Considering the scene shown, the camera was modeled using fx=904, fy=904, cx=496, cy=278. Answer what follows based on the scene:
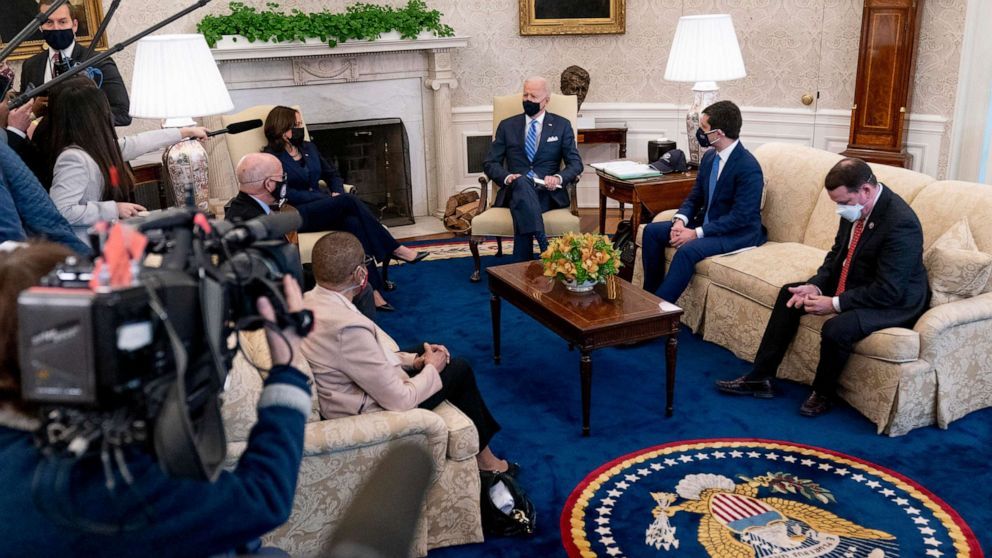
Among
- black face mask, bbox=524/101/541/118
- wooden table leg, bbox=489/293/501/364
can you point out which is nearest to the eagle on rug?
wooden table leg, bbox=489/293/501/364

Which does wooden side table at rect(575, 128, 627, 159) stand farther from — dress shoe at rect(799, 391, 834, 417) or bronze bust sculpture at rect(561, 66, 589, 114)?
dress shoe at rect(799, 391, 834, 417)

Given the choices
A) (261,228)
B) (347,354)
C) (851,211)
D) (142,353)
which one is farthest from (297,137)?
(142,353)

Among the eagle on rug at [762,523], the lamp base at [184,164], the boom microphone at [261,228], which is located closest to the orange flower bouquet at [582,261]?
the eagle on rug at [762,523]

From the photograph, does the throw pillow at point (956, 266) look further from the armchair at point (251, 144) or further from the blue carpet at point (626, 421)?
the armchair at point (251, 144)

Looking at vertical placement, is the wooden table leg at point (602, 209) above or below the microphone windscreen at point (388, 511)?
below

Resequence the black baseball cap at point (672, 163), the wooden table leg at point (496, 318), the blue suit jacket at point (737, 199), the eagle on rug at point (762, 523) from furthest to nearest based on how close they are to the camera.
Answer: the black baseball cap at point (672, 163) < the blue suit jacket at point (737, 199) < the wooden table leg at point (496, 318) < the eagle on rug at point (762, 523)

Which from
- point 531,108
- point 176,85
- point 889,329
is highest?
point 176,85

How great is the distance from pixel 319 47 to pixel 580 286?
3.66 m

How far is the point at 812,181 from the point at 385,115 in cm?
375

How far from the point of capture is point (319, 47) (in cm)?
689

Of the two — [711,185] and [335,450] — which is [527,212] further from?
[335,450]

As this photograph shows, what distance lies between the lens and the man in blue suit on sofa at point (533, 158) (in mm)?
5852

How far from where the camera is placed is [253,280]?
5.04 ft

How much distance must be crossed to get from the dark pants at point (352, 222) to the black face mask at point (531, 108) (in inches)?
50.6
